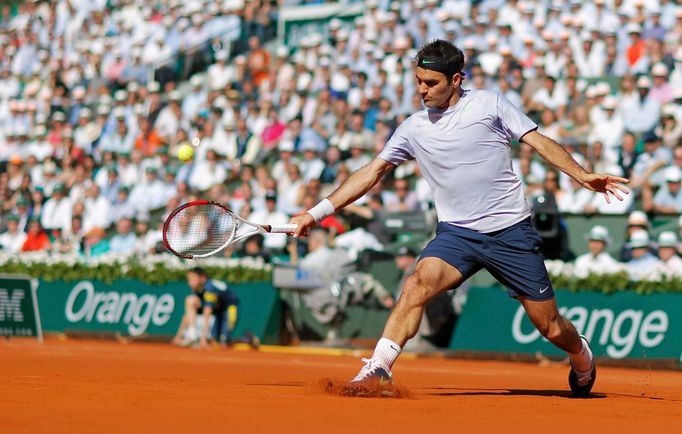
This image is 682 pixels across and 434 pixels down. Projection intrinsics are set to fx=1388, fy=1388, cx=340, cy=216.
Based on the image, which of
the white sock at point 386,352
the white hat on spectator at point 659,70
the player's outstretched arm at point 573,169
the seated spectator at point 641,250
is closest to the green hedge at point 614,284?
the seated spectator at point 641,250

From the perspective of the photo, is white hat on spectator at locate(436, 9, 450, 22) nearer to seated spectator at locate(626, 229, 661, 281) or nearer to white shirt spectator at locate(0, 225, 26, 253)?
seated spectator at locate(626, 229, 661, 281)

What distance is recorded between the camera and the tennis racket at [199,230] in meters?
9.29

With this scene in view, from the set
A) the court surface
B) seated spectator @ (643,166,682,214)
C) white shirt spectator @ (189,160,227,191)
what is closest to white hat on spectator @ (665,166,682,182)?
seated spectator @ (643,166,682,214)

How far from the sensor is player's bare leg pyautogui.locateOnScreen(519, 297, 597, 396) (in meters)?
9.20

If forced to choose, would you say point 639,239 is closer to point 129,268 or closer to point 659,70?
point 659,70

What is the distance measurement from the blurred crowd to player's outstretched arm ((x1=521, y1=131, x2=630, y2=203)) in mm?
8043

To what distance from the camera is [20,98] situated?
31594 mm

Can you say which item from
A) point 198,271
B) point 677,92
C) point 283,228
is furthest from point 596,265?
point 283,228

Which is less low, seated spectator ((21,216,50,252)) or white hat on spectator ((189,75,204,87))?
white hat on spectator ((189,75,204,87))

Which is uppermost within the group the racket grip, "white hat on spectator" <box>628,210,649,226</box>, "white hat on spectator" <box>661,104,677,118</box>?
the racket grip

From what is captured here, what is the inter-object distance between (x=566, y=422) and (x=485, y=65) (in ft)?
45.7

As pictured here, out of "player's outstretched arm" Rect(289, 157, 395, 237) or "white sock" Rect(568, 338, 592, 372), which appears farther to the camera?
"white sock" Rect(568, 338, 592, 372)

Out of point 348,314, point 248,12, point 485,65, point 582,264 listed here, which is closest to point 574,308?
point 582,264

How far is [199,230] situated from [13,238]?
15.8 metres
